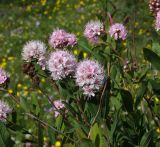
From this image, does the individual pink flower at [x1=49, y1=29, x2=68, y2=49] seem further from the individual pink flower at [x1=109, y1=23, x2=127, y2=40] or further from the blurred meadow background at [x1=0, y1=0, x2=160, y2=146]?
the blurred meadow background at [x1=0, y1=0, x2=160, y2=146]

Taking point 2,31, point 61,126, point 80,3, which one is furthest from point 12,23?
point 61,126

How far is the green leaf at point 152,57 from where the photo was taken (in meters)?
1.46

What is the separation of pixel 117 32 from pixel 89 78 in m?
0.38

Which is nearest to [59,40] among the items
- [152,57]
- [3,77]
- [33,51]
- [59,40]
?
[59,40]

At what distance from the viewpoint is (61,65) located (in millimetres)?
→ 1434

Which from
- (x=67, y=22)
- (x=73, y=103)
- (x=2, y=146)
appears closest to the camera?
(x=2, y=146)

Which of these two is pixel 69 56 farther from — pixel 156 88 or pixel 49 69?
pixel 156 88

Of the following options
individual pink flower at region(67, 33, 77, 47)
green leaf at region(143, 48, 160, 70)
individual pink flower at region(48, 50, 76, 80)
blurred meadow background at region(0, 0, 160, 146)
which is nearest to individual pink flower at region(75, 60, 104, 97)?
individual pink flower at region(48, 50, 76, 80)

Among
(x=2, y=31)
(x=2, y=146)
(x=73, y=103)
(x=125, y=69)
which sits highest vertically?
(x=2, y=31)

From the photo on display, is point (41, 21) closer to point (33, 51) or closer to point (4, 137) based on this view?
point (33, 51)

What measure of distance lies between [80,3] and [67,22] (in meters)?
0.65

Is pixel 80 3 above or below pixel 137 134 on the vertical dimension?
above

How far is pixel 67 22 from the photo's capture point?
268 inches

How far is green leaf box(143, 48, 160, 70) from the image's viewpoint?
4.78ft
